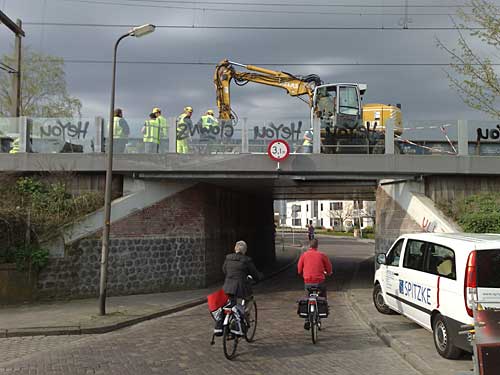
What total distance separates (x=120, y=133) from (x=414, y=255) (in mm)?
9303

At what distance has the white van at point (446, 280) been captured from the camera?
21.6ft

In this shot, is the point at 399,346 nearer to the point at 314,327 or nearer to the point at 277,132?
the point at 314,327

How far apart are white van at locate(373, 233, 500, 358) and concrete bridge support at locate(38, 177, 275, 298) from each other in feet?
24.4

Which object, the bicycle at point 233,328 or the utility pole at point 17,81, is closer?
the bicycle at point 233,328

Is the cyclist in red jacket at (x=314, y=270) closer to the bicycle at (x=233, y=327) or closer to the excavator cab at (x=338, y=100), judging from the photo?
the bicycle at (x=233, y=327)

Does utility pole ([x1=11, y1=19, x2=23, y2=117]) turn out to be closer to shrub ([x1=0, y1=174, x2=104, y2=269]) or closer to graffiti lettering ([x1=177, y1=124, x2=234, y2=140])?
shrub ([x1=0, y1=174, x2=104, y2=269])

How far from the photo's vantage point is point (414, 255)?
873 centimetres

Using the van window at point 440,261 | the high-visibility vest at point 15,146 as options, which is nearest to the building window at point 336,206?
the high-visibility vest at point 15,146

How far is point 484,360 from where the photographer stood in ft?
16.8

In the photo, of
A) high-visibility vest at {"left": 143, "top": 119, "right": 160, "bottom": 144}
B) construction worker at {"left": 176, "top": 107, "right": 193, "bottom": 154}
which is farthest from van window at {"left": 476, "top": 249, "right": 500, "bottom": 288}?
high-visibility vest at {"left": 143, "top": 119, "right": 160, "bottom": 144}

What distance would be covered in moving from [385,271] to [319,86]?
12.1m

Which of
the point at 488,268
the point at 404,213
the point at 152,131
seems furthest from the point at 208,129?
the point at 488,268

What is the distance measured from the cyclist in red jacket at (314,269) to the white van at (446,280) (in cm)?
152

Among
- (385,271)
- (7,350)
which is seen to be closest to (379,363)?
(385,271)
